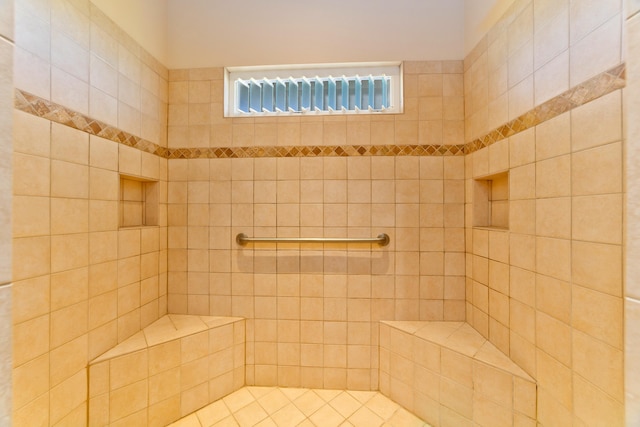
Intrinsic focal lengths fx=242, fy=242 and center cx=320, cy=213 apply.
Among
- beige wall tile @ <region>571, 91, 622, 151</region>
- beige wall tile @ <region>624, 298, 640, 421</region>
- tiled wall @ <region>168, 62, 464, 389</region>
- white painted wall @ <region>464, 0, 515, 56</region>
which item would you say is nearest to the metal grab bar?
tiled wall @ <region>168, 62, 464, 389</region>

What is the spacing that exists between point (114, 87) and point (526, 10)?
223 cm

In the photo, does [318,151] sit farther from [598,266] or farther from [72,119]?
[598,266]

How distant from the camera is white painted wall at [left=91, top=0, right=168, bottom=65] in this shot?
1406 millimetres

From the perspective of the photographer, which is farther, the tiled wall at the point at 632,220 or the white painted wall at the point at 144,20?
the white painted wall at the point at 144,20

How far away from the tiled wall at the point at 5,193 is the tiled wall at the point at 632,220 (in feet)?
3.29

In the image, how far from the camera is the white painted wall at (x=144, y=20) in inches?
55.4

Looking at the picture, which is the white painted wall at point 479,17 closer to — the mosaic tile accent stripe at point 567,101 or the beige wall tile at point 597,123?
the mosaic tile accent stripe at point 567,101

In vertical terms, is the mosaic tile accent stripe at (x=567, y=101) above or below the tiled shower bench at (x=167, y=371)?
above

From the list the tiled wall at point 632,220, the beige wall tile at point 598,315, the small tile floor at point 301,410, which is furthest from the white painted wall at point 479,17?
the small tile floor at point 301,410

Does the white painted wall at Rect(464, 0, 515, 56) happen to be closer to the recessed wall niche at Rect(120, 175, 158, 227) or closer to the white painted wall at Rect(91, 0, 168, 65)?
the white painted wall at Rect(91, 0, 168, 65)

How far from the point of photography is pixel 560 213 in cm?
101

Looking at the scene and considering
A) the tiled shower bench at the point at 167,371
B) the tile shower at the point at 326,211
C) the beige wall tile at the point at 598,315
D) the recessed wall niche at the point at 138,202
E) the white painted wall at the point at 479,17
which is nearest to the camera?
the beige wall tile at the point at 598,315

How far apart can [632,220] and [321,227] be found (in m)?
1.41

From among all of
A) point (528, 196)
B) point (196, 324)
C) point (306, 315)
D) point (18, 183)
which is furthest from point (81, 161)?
point (528, 196)
